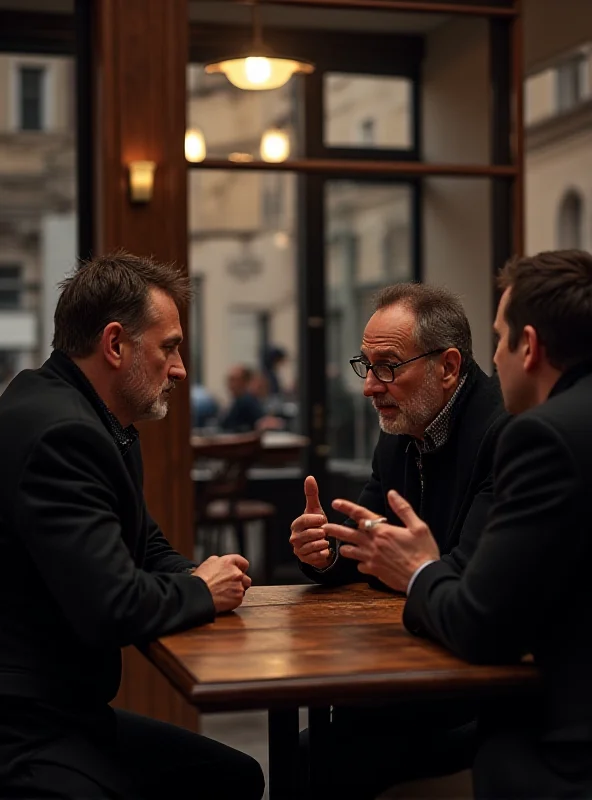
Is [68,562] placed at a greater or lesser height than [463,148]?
lesser

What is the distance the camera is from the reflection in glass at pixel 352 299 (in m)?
8.19

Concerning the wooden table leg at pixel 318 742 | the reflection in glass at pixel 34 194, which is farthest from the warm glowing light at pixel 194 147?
the wooden table leg at pixel 318 742

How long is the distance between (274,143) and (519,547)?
5.03m

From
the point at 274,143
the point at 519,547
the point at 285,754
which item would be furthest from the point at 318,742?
the point at 274,143

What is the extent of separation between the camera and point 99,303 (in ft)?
9.17

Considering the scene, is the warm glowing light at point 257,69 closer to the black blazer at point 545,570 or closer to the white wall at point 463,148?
the white wall at point 463,148

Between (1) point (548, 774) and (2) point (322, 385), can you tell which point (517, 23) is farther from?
(1) point (548, 774)

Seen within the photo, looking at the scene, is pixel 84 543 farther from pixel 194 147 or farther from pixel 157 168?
pixel 194 147

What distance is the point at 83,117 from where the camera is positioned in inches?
227

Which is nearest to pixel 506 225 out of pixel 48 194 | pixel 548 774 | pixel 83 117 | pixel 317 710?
pixel 83 117

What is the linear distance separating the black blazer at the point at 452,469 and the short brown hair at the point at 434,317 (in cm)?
8

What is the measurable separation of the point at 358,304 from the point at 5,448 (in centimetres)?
613

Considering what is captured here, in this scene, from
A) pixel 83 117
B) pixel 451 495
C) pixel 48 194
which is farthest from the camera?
pixel 48 194

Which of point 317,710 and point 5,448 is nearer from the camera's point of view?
point 5,448
